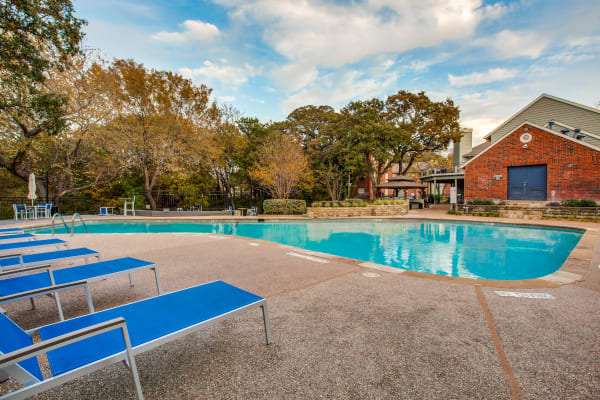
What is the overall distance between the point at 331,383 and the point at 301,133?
2207 cm

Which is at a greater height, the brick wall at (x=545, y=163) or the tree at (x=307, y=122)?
the tree at (x=307, y=122)

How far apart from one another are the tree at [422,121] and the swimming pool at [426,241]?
9.85 m

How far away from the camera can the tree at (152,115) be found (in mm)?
15156

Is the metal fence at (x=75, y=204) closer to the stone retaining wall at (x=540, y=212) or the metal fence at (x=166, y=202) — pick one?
the metal fence at (x=166, y=202)

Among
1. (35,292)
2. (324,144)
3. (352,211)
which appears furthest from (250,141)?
(35,292)

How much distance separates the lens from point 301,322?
2652 millimetres

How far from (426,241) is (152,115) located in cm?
1590

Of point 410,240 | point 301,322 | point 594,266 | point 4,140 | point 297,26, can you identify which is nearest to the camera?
point 301,322

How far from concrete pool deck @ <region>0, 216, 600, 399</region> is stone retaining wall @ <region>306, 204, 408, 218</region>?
1125 centimetres

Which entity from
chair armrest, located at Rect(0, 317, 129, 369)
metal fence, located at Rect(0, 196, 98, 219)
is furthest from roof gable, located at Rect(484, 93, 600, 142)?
metal fence, located at Rect(0, 196, 98, 219)

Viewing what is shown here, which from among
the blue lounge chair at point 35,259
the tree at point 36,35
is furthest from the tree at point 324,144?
the blue lounge chair at point 35,259

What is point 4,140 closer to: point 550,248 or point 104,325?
point 104,325

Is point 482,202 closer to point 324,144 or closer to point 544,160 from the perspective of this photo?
point 544,160

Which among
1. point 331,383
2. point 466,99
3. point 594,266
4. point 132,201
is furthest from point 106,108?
point 466,99
